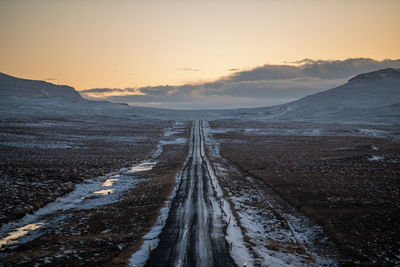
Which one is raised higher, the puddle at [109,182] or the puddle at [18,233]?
the puddle at [18,233]

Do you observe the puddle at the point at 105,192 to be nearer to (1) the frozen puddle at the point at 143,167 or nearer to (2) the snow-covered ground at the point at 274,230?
(1) the frozen puddle at the point at 143,167

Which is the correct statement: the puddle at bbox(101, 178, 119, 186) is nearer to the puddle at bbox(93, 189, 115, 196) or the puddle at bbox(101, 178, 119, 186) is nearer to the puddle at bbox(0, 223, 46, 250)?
the puddle at bbox(93, 189, 115, 196)

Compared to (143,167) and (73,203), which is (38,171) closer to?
(73,203)

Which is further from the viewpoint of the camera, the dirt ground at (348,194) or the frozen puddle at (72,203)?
the frozen puddle at (72,203)

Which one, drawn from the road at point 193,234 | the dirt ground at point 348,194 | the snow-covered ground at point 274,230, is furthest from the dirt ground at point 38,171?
the dirt ground at point 348,194

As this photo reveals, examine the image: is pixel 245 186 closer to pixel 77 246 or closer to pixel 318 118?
pixel 77 246

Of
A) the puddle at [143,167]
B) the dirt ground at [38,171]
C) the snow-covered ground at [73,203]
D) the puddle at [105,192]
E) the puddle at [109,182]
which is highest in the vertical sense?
the dirt ground at [38,171]

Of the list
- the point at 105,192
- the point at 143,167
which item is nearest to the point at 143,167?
the point at 143,167
